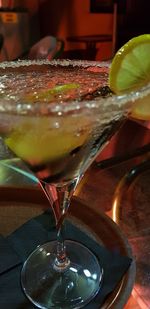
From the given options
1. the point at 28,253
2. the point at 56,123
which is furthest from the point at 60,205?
the point at 56,123

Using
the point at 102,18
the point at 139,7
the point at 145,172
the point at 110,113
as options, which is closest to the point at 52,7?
the point at 102,18

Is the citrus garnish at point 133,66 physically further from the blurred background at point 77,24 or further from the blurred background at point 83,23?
the blurred background at point 83,23

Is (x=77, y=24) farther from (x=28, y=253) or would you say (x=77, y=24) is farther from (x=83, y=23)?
(x=28, y=253)

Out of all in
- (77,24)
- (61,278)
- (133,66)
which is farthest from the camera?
(77,24)

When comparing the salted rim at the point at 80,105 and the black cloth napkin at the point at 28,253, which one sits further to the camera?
the black cloth napkin at the point at 28,253

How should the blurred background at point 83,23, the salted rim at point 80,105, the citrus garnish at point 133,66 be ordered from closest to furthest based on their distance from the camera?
the salted rim at point 80,105, the citrus garnish at point 133,66, the blurred background at point 83,23

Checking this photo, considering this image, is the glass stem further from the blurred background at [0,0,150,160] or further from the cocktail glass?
the blurred background at [0,0,150,160]

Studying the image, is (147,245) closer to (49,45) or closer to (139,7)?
(49,45)

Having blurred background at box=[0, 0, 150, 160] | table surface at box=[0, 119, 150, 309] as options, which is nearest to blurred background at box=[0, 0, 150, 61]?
blurred background at box=[0, 0, 150, 160]

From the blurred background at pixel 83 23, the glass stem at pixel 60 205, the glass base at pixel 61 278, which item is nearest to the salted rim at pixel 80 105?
the glass stem at pixel 60 205
